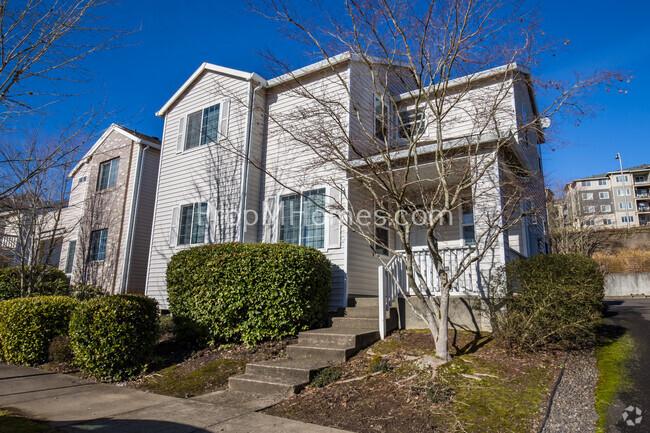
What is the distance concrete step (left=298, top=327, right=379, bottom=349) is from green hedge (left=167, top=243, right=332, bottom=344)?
475 millimetres

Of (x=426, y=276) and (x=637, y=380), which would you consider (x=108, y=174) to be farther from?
(x=637, y=380)

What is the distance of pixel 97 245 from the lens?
50.6 feet

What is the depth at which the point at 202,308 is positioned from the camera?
26.6ft

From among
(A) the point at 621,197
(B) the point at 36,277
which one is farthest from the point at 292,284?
(A) the point at 621,197

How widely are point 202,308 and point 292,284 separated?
75.9 inches

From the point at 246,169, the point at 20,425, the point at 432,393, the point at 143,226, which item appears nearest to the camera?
the point at 20,425

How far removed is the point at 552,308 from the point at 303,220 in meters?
5.97

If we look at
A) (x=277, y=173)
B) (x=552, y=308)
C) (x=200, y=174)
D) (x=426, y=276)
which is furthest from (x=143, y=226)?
(x=552, y=308)

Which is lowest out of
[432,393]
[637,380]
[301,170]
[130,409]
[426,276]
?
[130,409]

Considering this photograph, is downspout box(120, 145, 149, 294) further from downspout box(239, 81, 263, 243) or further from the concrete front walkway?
the concrete front walkway

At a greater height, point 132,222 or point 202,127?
point 202,127

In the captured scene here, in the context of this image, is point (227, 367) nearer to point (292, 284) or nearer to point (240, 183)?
point (292, 284)

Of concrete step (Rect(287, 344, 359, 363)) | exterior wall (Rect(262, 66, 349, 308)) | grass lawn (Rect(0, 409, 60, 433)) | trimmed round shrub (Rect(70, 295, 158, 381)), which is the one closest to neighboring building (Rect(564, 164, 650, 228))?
→ exterior wall (Rect(262, 66, 349, 308))

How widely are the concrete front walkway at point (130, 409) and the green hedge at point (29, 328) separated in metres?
1.33
